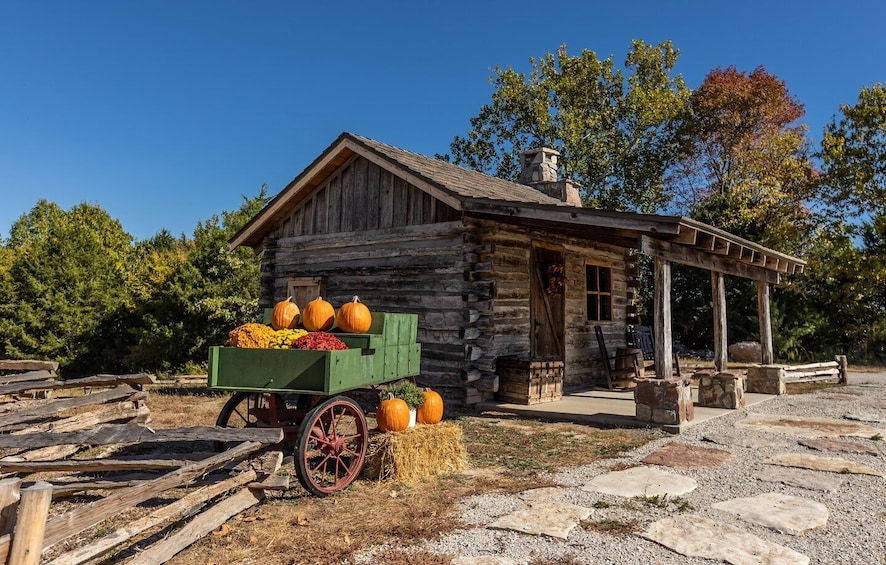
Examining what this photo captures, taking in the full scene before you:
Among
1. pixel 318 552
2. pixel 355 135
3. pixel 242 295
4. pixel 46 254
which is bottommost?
pixel 318 552

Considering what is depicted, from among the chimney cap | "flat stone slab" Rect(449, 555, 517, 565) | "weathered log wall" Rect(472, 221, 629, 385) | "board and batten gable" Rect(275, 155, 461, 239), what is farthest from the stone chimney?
"flat stone slab" Rect(449, 555, 517, 565)

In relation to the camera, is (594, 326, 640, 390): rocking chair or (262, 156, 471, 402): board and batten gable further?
(594, 326, 640, 390): rocking chair

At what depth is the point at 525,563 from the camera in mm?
3354

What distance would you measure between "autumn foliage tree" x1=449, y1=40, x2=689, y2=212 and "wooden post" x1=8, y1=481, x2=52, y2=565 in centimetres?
2447

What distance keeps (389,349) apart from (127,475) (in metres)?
2.75

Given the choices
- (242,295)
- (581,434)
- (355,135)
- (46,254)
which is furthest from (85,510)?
(46,254)

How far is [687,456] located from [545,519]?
8.90 feet

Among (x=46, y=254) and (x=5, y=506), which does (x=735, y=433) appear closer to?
(x=5, y=506)

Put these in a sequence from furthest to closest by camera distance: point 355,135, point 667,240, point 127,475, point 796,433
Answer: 1. point 355,135
2. point 667,240
3. point 796,433
4. point 127,475

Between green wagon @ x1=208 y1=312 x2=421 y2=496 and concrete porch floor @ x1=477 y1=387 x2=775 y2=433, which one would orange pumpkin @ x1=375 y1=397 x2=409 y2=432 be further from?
concrete porch floor @ x1=477 y1=387 x2=775 y2=433

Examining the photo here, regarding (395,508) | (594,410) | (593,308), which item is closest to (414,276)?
(594,410)

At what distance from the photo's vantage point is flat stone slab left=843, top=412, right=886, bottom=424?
8.11m

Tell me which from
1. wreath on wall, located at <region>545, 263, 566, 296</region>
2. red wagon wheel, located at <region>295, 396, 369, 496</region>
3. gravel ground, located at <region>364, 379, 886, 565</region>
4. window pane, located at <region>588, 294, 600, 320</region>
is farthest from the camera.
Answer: window pane, located at <region>588, 294, 600, 320</region>

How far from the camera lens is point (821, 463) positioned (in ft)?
18.9
